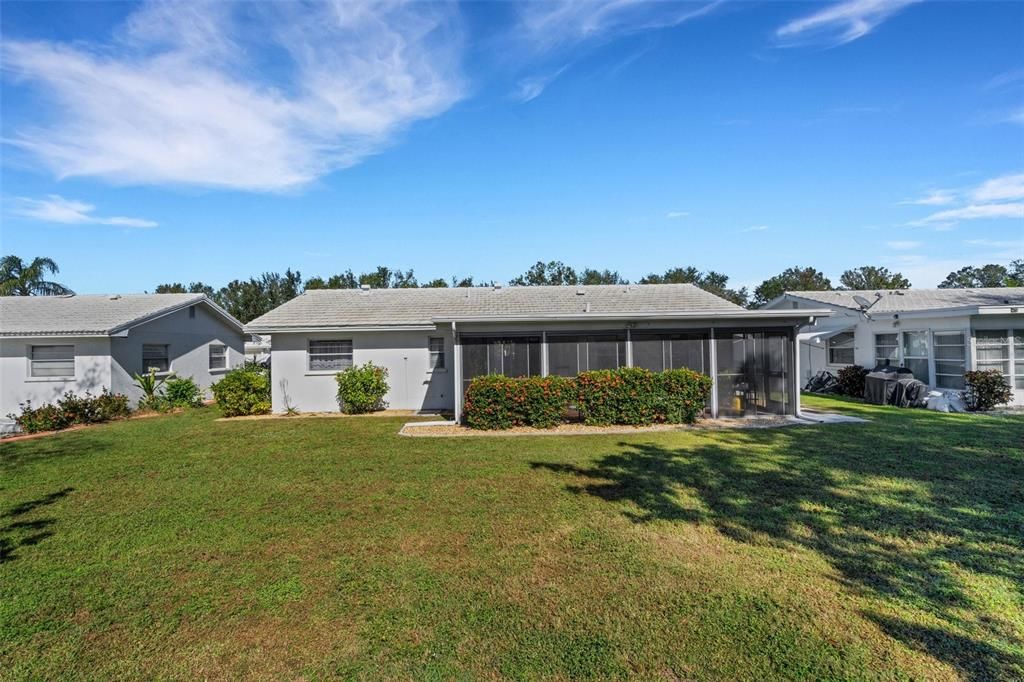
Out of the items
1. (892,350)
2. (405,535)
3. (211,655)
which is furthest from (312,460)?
(892,350)

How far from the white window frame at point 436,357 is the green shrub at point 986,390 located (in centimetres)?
1551

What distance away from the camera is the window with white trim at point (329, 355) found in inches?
598

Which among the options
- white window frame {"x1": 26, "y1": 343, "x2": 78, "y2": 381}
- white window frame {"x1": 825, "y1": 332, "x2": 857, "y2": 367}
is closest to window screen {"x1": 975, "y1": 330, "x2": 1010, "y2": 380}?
white window frame {"x1": 825, "y1": 332, "x2": 857, "y2": 367}

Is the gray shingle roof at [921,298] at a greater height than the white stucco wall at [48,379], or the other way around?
the gray shingle roof at [921,298]

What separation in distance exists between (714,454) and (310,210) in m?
17.8

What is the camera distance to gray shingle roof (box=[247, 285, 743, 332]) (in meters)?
14.9

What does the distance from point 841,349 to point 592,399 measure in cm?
1340

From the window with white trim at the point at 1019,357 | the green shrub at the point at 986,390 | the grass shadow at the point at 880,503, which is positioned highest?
the window with white trim at the point at 1019,357

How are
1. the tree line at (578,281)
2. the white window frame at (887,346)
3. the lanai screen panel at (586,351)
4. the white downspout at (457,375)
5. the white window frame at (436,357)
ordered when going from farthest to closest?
1. the tree line at (578,281)
2. the white window frame at (887,346)
3. the white window frame at (436,357)
4. the lanai screen panel at (586,351)
5. the white downspout at (457,375)

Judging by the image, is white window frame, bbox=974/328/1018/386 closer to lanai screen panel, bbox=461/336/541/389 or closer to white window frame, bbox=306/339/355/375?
lanai screen panel, bbox=461/336/541/389

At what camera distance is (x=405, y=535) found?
4.99m

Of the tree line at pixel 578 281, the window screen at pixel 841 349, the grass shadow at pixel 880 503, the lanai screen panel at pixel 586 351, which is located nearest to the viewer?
the grass shadow at pixel 880 503

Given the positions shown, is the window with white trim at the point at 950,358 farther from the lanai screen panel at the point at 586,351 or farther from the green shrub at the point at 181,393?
the green shrub at the point at 181,393

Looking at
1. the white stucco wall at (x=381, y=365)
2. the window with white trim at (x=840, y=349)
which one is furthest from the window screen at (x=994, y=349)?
the white stucco wall at (x=381, y=365)
